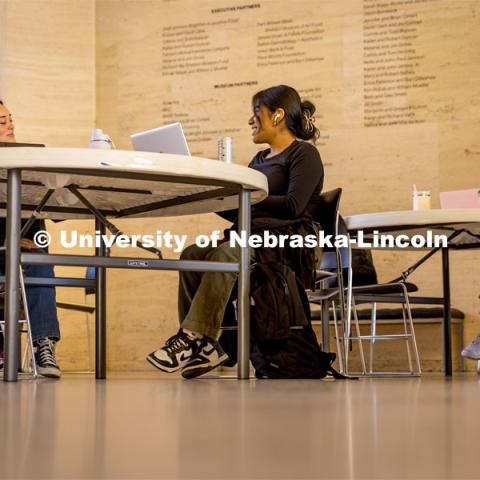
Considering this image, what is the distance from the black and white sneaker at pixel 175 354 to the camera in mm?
2635

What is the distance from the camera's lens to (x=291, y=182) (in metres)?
3.16

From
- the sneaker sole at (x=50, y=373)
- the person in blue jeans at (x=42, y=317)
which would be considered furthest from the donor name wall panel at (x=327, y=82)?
the sneaker sole at (x=50, y=373)

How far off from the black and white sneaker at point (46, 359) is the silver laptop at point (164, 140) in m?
0.86

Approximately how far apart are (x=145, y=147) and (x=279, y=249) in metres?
0.53

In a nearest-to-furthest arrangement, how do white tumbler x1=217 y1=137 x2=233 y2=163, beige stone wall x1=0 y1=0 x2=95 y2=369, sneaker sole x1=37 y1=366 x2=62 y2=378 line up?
white tumbler x1=217 y1=137 x2=233 y2=163, sneaker sole x1=37 y1=366 x2=62 y2=378, beige stone wall x1=0 y1=0 x2=95 y2=369

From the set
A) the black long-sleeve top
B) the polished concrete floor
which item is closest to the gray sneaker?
the black long-sleeve top

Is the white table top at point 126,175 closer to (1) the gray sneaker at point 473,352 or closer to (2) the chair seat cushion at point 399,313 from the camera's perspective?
(1) the gray sneaker at point 473,352

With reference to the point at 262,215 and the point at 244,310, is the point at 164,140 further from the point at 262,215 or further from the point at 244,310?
the point at 244,310

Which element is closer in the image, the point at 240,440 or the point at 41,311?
the point at 240,440

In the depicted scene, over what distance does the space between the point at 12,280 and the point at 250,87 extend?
13.7ft

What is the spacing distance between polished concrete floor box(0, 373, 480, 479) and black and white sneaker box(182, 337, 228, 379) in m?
1.26

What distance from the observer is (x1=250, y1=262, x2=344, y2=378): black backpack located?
110 inches

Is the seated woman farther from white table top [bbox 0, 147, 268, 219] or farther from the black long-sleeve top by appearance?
Result: white table top [bbox 0, 147, 268, 219]

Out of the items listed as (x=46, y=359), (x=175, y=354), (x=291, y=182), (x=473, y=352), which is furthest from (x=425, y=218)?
(x=46, y=359)
